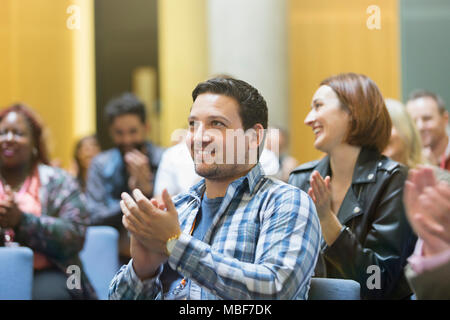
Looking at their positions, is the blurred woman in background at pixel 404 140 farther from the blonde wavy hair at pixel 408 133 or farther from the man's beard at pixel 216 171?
the man's beard at pixel 216 171

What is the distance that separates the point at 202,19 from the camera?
3641 millimetres

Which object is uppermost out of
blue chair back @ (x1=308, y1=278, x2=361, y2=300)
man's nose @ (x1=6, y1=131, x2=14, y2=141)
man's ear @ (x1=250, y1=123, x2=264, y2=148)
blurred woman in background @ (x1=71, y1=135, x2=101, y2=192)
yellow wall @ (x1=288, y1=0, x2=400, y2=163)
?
yellow wall @ (x1=288, y1=0, x2=400, y2=163)

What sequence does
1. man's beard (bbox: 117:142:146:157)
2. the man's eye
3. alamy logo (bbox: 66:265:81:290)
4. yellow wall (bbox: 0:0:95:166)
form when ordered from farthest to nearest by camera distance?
man's beard (bbox: 117:142:146:157)
yellow wall (bbox: 0:0:95:166)
alamy logo (bbox: 66:265:81:290)
the man's eye

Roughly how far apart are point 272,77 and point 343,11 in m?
0.51

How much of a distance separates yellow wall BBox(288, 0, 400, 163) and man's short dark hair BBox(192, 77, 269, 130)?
46cm

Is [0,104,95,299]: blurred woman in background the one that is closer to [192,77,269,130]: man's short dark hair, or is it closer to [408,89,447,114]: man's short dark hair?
[192,77,269,130]: man's short dark hair

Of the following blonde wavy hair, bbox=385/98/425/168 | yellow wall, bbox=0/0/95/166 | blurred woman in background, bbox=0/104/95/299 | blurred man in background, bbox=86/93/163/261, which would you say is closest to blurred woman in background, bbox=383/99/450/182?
blonde wavy hair, bbox=385/98/425/168

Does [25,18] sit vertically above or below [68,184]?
above

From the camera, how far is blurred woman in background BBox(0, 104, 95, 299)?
97.0 inches

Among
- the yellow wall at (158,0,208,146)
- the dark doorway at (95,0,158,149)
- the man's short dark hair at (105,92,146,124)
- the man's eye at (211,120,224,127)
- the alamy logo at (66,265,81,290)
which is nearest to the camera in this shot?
the man's eye at (211,120,224,127)

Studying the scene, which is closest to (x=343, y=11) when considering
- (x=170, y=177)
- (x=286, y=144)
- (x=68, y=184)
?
(x=286, y=144)

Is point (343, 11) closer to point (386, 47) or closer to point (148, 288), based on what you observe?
point (386, 47)

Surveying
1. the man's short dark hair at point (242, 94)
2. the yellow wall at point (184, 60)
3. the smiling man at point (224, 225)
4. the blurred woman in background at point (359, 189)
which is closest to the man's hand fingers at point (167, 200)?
the smiling man at point (224, 225)

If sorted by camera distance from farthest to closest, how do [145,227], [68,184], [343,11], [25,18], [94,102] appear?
[94,102], [25,18], [68,184], [343,11], [145,227]
